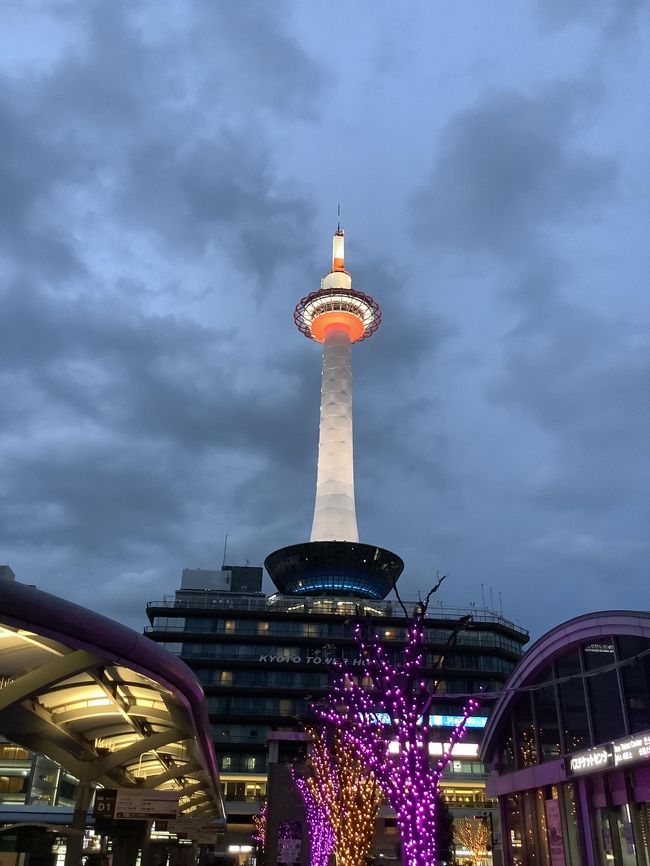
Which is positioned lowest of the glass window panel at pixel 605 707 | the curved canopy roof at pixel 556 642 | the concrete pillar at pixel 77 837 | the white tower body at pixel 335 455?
the concrete pillar at pixel 77 837

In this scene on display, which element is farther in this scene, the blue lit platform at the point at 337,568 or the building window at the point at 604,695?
the blue lit platform at the point at 337,568

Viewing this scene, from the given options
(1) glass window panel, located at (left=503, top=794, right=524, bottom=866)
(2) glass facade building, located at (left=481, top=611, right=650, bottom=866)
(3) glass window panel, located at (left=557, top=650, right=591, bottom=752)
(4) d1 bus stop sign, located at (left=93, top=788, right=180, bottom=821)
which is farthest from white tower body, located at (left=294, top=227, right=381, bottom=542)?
(4) d1 bus stop sign, located at (left=93, top=788, right=180, bottom=821)

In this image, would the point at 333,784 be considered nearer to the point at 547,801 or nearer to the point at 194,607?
the point at 547,801

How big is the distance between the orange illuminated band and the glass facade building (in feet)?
320

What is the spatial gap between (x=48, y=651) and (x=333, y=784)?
23.8 m

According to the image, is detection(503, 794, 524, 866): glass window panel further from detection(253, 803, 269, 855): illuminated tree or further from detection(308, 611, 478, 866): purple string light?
detection(253, 803, 269, 855): illuminated tree

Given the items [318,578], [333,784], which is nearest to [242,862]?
[318,578]

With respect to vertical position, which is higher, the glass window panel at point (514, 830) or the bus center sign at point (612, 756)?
the bus center sign at point (612, 756)

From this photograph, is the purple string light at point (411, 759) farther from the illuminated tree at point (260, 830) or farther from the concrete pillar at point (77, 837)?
the illuminated tree at point (260, 830)

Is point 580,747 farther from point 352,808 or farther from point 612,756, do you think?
point 352,808

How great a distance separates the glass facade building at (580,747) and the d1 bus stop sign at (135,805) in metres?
13.6

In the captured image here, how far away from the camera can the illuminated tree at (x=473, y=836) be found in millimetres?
64125

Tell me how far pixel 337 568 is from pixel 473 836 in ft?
137

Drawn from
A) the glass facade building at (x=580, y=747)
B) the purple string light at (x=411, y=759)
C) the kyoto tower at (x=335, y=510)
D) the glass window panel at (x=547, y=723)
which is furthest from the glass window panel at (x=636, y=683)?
the kyoto tower at (x=335, y=510)
